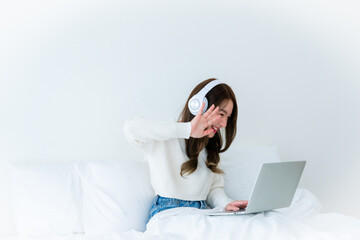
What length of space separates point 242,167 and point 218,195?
0.36 m

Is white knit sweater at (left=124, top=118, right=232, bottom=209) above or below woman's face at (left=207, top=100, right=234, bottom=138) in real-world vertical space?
below

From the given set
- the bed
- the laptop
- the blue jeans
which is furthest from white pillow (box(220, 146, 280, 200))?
the laptop

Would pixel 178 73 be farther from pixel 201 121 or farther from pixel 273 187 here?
pixel 273 187

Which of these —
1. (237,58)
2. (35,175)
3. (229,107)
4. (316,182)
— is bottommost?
(316,182)

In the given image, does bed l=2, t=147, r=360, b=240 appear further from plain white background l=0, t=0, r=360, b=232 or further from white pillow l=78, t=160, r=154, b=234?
plain white background l=0, t=0, r=360, b=232

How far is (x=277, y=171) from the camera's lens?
5.12ft

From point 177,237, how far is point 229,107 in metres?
0.64

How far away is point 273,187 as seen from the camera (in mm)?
1589

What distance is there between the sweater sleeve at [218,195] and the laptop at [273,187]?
0.25 metres

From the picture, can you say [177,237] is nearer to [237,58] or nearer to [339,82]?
[237,58]

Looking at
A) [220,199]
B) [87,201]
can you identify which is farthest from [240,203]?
[87,201]

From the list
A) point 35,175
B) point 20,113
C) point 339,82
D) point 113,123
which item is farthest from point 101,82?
point 339,82

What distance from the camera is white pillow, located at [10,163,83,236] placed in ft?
6.07

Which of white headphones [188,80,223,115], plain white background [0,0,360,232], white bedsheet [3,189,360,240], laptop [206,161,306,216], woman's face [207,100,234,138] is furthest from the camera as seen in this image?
plain white background [0,0,360,232]
